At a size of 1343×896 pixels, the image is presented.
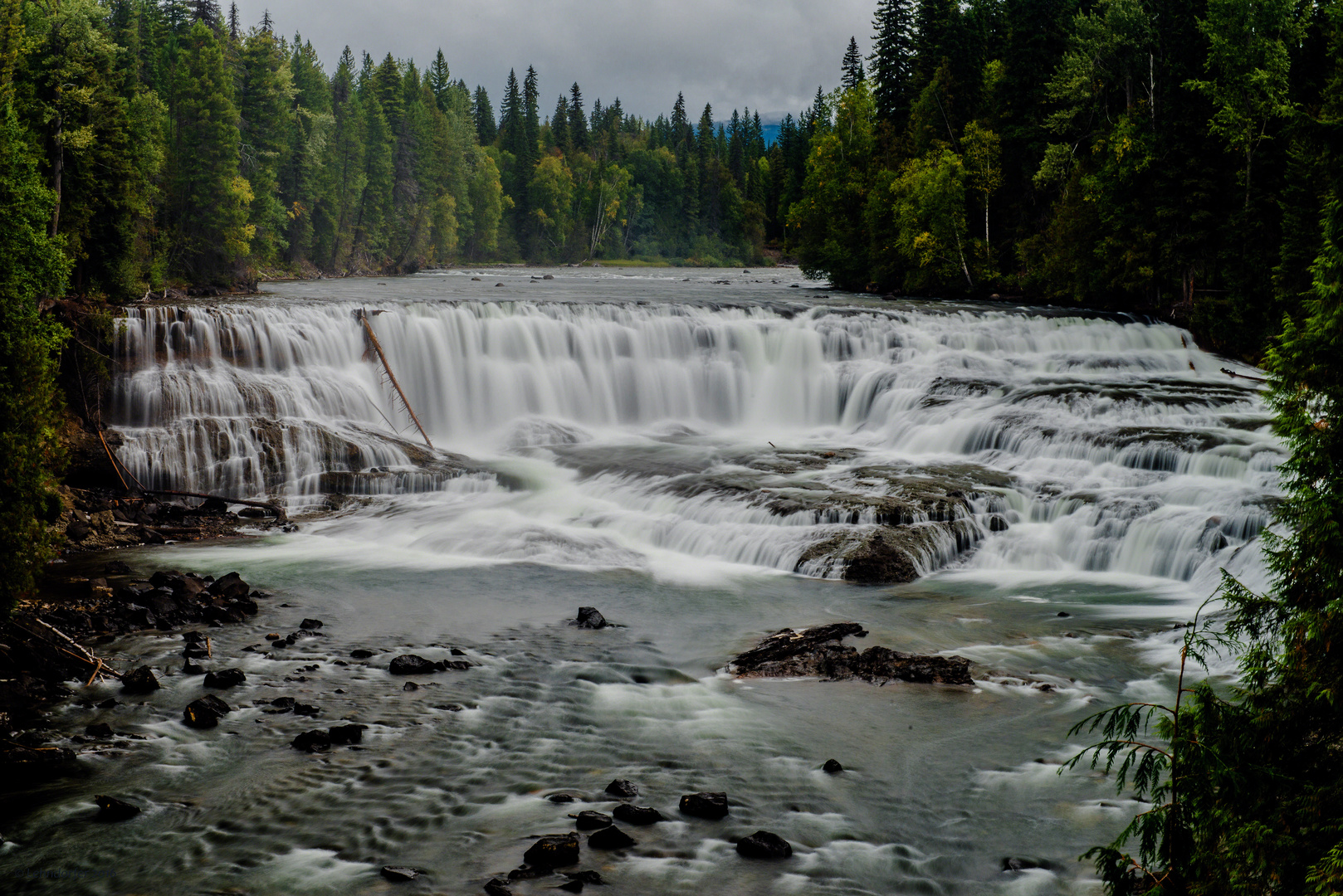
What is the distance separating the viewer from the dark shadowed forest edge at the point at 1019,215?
3891 mm

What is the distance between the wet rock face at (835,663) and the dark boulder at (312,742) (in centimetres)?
472

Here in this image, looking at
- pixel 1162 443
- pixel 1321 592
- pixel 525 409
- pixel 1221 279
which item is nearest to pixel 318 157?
pixel 525 409

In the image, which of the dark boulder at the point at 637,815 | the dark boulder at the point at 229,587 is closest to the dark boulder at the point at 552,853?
the dark boulder at the point at 637,815

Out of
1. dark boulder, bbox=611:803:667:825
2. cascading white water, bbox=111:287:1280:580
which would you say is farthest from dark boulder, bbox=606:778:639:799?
cascading white water, bbox=111:287:1280:580

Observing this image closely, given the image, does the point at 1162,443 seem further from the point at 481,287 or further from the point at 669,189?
the point at 669,189

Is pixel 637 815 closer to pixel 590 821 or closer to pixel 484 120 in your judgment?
pixel 590 821

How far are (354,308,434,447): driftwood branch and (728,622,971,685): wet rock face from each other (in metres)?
14.7

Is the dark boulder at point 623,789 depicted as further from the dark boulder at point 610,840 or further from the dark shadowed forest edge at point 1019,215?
the dark shadowed forest edge at point 1019,215

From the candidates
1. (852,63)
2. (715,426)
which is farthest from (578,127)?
(715,426)

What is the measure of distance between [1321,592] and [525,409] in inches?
1035

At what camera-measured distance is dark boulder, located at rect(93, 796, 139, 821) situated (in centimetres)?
761

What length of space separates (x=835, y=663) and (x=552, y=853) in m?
5.49

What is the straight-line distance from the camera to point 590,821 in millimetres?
7480

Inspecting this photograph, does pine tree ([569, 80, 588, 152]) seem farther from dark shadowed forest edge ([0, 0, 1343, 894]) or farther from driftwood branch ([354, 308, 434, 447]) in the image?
driftwood branch ([354, 308, 434, 447])
